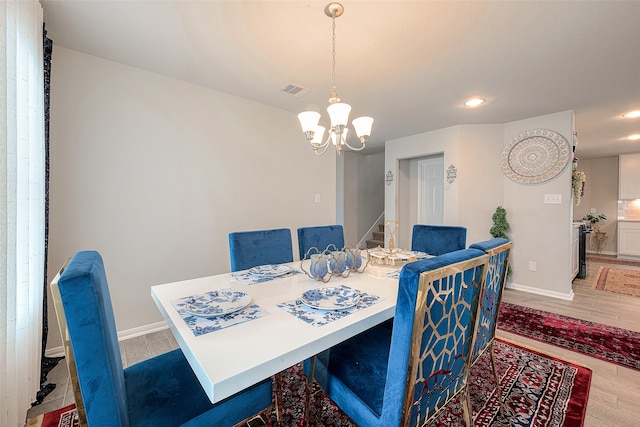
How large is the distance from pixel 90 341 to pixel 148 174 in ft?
6.81

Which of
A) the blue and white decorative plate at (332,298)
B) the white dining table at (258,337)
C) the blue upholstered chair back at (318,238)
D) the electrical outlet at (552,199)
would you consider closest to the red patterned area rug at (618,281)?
the electrical outlet at (552,199)

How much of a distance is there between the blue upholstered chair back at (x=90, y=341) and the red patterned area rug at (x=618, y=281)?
5338 millimetres

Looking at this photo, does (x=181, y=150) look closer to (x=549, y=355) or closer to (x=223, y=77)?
(x=223, y=77)

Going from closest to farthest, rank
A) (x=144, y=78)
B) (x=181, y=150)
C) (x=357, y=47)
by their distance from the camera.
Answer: (x=357, y=47) → (x=144, y=78) → (x=181, y=150)

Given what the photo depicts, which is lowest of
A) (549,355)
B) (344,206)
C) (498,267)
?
(549,355)

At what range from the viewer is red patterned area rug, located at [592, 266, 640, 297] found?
3641 mm

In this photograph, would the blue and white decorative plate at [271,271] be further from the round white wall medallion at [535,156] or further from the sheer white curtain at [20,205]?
the round white wall medallion at [535,156]

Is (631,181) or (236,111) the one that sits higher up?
(236,111)

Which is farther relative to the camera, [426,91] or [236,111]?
[236,111]

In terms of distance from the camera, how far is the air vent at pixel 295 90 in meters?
2.66

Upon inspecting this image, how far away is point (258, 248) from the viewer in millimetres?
2025

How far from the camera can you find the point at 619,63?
2182 millimetres

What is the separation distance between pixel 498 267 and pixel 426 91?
→ 2.07 m

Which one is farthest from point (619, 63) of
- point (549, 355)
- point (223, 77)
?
point (223, 77)
